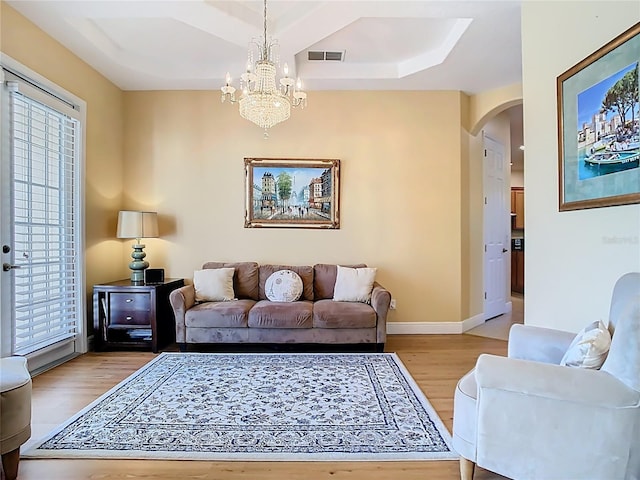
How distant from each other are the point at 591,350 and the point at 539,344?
15.6 inches

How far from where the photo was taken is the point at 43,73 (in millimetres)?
3375

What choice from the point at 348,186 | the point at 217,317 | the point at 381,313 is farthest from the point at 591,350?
the point at 348,186

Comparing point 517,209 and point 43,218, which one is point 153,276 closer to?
point 43,218

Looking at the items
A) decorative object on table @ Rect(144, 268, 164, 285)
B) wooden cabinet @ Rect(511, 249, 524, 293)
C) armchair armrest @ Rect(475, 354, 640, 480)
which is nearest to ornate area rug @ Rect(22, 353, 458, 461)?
armchair armrest @ Rect(475, 354, 640, 480)

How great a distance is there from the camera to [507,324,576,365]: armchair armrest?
2056 mm

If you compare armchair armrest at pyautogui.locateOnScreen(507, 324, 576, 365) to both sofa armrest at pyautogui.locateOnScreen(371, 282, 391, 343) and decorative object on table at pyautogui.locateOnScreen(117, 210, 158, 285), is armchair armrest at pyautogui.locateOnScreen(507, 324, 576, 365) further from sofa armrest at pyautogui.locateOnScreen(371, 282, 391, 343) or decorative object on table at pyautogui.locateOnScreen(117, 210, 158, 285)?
decorative object on table at pyautogui.locateOnScreen(117, 210, 158, 285)

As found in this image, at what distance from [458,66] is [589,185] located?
2.26 m

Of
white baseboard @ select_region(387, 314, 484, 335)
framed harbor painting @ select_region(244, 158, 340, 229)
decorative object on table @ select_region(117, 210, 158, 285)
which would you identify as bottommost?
white baseboard @ select_region(387, 314, 484, 335)

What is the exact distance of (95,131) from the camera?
416 cm

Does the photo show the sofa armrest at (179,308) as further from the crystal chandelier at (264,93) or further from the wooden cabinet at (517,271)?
the wooden cabinet at (517,271)

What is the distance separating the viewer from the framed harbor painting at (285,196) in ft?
15.4

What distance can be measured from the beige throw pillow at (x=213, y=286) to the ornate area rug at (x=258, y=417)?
0.85 m

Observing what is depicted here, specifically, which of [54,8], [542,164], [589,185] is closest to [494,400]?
[589,185]

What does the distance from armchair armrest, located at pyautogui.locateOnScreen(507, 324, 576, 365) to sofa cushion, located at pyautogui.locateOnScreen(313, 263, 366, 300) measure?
2.40m
